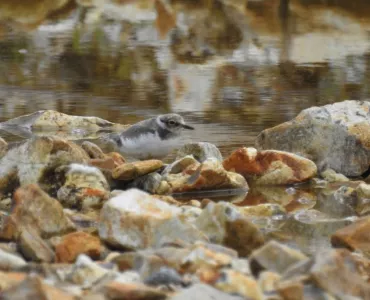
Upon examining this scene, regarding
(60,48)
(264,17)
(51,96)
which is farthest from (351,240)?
(264,17)

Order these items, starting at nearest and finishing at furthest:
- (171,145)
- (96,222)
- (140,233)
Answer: (140,233)
(96,222)
(171,145)

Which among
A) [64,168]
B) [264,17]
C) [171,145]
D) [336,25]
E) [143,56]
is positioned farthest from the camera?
[264,17]

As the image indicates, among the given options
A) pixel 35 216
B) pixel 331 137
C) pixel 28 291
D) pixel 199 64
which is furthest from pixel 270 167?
pixel 199 64

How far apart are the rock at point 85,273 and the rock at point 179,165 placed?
2.48 meters

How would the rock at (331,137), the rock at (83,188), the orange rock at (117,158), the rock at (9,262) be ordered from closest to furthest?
the rock at (9,262) → the rock at (83,188) → the orange rock at (117,158) → the rock at (331,137)

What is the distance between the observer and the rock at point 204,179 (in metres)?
6.36

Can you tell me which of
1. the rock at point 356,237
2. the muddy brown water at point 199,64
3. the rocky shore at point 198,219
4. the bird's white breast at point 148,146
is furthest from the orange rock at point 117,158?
the rock at point 356,237

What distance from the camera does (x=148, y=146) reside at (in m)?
7.09

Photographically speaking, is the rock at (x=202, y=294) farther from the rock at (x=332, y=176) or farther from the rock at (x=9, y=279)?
the rock at (x=332, y=176)

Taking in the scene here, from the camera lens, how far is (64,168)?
6082mm

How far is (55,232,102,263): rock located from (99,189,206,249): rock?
105 mm

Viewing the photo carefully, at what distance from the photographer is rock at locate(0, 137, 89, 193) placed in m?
6.05

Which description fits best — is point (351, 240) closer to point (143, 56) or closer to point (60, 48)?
point (143, 56)

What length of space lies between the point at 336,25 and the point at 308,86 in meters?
5.53
